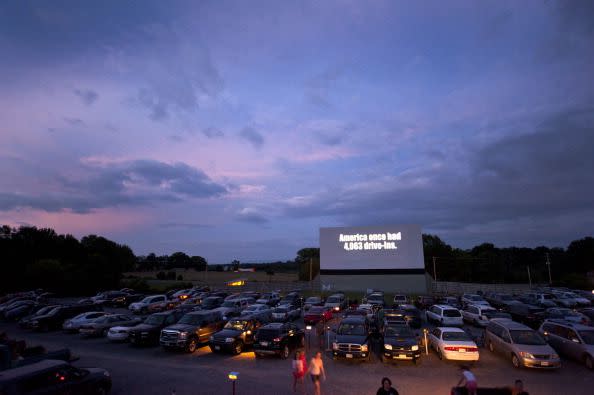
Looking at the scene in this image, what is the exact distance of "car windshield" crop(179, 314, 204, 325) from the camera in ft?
63.8

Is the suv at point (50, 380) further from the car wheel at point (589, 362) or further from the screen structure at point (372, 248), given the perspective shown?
the screen structure at point (372, 248)

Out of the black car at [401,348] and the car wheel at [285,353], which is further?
the car wheel at [285,353]

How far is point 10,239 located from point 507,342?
256ft

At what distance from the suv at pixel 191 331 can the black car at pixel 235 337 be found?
3.95ft

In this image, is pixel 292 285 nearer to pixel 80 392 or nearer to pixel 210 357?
pixel 210 357

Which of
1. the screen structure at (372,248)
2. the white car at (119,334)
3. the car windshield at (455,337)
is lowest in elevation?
the white car at (119,334)

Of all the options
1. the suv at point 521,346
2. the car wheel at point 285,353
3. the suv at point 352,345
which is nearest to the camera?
the suv at point 521,346

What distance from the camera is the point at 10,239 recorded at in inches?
2542

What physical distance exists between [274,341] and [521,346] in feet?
34.1

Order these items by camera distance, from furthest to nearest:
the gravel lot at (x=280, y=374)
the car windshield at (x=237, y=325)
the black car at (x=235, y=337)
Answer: the car windshield at (x=237, y=325)
the black car at (x=235, y=337)
the gravel lot at (x=280, y=374)

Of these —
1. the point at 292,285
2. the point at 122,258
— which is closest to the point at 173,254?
the point at 122,258

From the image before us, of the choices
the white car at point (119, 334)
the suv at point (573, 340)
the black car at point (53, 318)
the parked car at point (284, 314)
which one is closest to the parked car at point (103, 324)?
the white car at point (119, 334)

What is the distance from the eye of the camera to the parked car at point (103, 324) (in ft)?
72.7

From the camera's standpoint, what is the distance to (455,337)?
15977 mm
